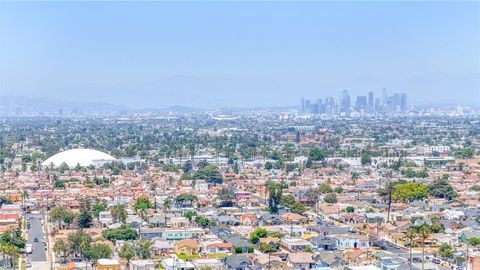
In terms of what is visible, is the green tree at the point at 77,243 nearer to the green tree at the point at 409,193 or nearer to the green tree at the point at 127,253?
the green tree at the point at 127,253

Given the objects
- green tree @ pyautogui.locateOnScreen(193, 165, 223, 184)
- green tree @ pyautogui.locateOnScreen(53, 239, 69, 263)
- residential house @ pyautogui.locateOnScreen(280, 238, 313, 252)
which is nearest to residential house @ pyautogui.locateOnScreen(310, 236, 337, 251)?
residential house @ pyautogui.locateOnScreen(280, 238, 313, 252)

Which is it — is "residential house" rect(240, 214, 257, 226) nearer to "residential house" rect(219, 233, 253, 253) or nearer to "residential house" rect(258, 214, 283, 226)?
"residential house" rect(258, 214, 283, 226)

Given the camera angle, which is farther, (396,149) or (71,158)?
(396,149)

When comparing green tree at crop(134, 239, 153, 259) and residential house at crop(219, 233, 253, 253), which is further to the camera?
residential house at crop(219, 233, 253, 253)

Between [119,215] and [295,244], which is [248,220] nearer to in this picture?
[119,215]

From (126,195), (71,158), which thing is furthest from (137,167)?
(126,195)

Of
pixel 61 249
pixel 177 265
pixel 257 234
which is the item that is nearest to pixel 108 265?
pixel 177 265

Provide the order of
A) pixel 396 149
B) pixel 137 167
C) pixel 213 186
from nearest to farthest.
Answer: pixel 213 186 → pixel 137 167 → pixel 396 149

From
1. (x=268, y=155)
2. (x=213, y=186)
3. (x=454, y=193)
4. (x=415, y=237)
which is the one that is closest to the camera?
(x=415, y=237)

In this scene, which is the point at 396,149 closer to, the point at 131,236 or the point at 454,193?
the point at 454,193
